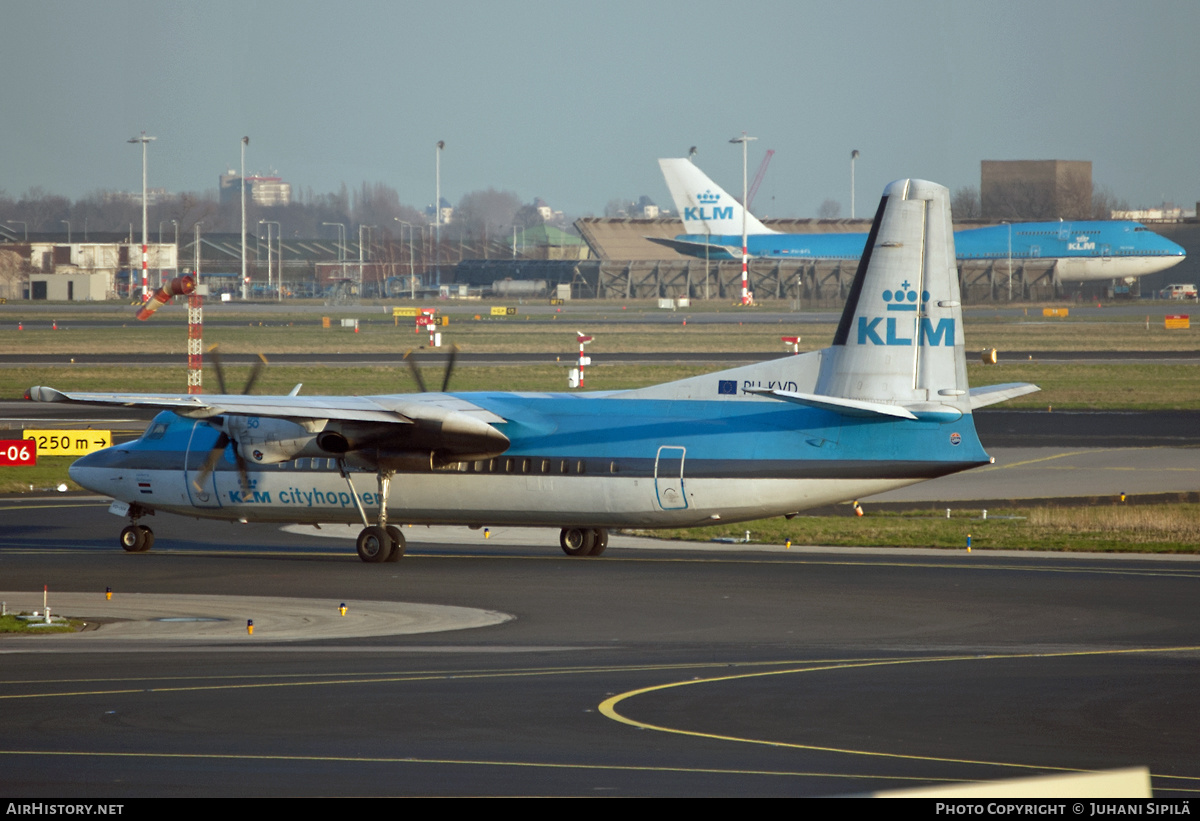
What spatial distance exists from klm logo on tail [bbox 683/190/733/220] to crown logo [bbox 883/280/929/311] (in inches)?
4411

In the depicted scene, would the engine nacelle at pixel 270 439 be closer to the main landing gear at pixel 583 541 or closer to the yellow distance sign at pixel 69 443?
the main landing gear at pixel 583 541

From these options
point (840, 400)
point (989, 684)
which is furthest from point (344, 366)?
point (989, 684)

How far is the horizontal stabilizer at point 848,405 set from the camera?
24.6 meters

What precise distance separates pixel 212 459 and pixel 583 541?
7935mm

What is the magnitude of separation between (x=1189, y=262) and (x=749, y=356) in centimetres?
11192

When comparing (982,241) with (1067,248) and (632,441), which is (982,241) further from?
(632,441)

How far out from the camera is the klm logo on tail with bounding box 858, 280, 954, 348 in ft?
83.9

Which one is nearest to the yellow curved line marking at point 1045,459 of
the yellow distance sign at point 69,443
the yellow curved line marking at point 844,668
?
the yellow curved line marking at point 844,668

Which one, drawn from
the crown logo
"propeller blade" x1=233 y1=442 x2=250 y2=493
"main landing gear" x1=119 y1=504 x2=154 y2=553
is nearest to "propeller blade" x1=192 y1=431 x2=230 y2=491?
"propeller blade" x1=233 y1=442 x2=250 y2=493

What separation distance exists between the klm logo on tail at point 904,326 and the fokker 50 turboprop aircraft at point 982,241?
4373 inches

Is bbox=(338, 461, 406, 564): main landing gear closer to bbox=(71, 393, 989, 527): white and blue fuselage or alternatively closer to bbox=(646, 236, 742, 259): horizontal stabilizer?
bbox=(71, 393, 989, 527): white and blue fuselage

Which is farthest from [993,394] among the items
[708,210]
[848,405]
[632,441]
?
[708,210]

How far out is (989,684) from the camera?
55.2ft

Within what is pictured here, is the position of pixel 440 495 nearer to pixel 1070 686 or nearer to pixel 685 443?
pixel 685 443
